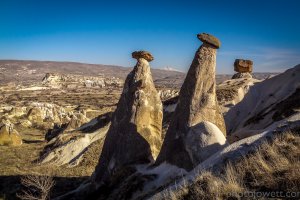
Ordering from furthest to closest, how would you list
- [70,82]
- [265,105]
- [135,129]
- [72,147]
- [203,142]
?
[70,82] < [72,147] < [265,105] < [135,129] < [203,142]

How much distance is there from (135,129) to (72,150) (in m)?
11.5

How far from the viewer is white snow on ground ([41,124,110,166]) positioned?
73.4ft

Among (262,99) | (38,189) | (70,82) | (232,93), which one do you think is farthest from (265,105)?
(70,82)

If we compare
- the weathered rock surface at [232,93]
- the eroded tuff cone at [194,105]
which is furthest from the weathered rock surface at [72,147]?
the eroded tuff cone at [194,105]

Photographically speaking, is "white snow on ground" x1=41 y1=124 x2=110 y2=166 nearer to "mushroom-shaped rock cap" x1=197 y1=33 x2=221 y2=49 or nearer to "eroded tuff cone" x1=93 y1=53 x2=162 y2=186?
"eroded tuff cone" x1=93 y1=53 x2=162 y2=186

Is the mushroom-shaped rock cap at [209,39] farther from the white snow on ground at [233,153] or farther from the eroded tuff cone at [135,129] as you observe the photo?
the white snow on ground at [233,153]

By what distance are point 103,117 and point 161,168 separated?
55.6ft

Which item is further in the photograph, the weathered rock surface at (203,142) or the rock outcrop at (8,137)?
the rock outcrop at (8,137)

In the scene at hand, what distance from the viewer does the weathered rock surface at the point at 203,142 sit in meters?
9.65

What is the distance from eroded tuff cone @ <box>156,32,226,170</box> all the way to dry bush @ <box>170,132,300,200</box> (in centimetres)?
353

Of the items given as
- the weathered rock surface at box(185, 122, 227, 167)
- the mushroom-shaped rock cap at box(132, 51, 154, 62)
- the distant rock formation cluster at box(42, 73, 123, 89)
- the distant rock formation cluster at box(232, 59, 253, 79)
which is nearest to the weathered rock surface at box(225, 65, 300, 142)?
the distant rock formation cluster at box(232, 59, 253, 79)

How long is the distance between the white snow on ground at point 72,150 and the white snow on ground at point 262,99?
28.7 feet

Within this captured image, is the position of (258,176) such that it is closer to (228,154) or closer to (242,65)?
(228,154)

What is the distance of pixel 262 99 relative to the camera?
21.4 m
